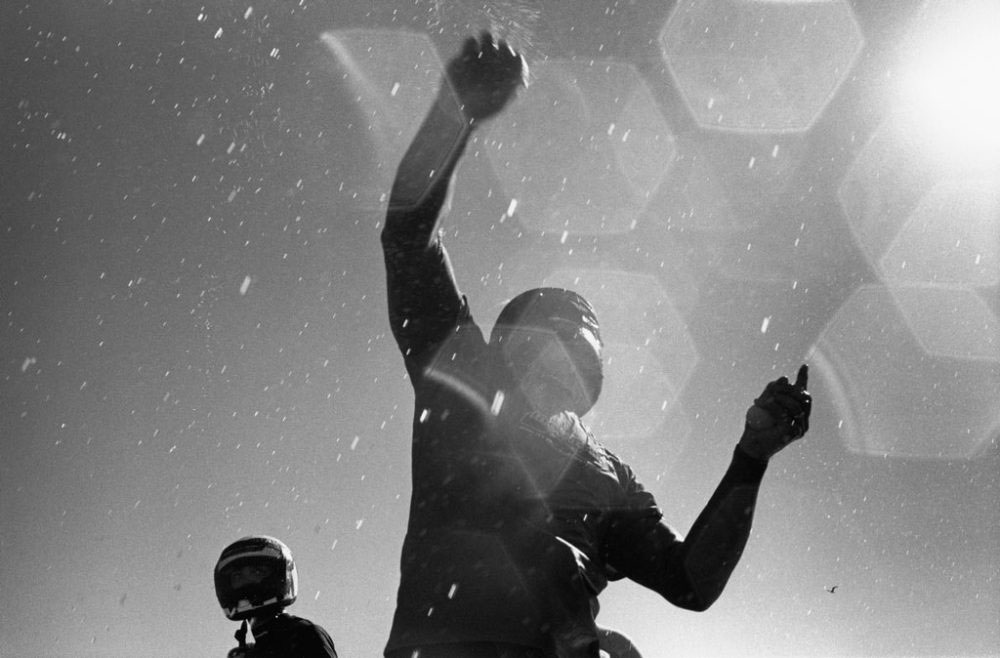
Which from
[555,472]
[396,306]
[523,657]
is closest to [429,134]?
[396,306]

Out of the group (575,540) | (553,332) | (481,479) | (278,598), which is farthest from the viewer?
(278,598)

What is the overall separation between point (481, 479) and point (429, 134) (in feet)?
3.60

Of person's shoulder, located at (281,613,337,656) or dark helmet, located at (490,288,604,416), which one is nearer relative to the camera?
dark helmet, located at (490,288,604,416)

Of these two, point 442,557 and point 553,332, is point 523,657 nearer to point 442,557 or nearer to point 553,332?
point 442,557

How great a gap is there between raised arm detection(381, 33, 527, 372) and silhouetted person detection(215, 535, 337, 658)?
2.38m

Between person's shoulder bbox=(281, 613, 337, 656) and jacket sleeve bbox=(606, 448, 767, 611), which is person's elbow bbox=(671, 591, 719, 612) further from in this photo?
person's shoulder bbox=(281, 613, 337, 656)

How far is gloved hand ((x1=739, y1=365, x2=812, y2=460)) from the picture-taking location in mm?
3127

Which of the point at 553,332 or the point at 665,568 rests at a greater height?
the point at 553,332

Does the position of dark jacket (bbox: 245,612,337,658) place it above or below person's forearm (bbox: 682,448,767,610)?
below

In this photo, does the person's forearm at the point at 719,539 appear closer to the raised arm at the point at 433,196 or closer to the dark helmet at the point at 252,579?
the raised arm at the point at 433,196

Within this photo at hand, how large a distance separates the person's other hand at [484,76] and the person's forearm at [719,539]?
1.55 meters

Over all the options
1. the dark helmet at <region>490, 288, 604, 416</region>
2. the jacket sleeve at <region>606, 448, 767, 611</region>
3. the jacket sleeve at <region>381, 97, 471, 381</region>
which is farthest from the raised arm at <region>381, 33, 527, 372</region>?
the jacket sleeve at <region>606, 448, 767, 611</region>

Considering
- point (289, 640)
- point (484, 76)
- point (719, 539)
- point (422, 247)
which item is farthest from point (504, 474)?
point (289, 640)

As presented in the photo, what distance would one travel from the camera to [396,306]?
2.90 meters
